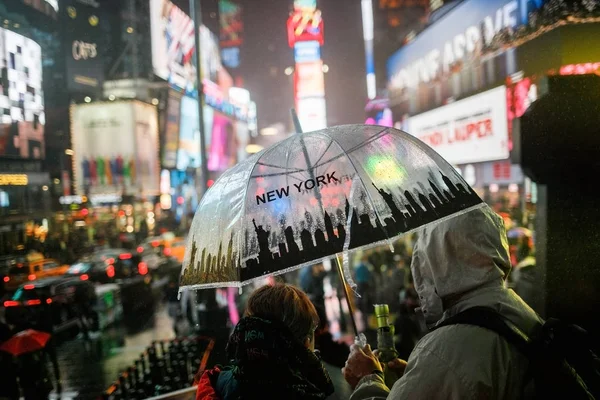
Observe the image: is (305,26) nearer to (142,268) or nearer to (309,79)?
(309,79)

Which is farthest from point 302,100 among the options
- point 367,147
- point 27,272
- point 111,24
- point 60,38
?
point 367,147

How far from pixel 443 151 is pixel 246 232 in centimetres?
2152

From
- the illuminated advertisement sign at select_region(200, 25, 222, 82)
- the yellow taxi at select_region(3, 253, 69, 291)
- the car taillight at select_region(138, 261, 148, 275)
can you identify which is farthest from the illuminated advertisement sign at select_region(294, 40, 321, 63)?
the yellow taxi at select_region(3, 253, 69, 291)

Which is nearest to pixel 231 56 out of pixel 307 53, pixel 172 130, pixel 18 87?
pixel 307 53

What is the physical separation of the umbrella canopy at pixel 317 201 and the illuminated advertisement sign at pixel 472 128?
1546 centimetres

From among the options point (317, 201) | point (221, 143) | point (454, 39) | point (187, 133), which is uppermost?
point (454, 39)

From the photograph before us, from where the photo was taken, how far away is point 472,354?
5.57 ft

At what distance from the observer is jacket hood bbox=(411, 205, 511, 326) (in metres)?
1.89

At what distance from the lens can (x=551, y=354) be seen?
1.71 m

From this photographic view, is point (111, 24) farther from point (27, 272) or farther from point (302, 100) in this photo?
point (302, 100)

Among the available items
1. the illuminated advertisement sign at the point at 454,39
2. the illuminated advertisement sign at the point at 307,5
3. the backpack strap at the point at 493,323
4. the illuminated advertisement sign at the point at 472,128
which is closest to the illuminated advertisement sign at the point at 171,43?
the illuminated advertisement sign at the point at 307,5

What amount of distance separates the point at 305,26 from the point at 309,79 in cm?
571

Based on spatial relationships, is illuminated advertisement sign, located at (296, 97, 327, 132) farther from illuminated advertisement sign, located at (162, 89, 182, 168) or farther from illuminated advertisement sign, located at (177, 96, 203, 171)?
illuminated advertisement sign, located at (162, 89, 182, 168)

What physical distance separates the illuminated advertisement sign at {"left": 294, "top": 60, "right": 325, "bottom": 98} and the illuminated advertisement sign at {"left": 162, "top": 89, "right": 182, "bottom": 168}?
37.4 feet
